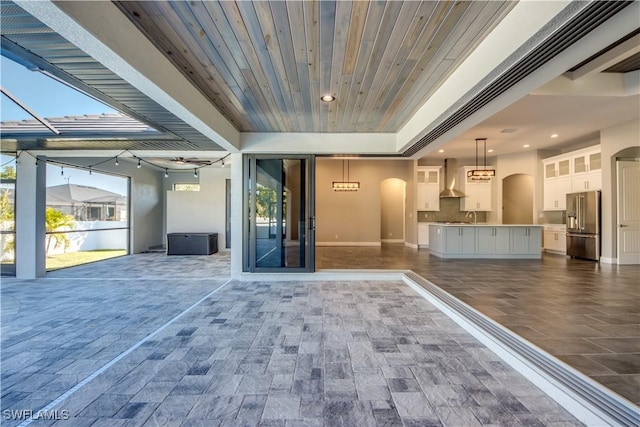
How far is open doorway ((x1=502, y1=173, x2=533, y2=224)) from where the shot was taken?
955cm

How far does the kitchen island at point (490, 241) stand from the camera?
22.9ft

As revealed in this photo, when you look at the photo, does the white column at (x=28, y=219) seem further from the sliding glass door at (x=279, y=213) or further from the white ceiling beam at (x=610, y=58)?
the white ceiling beam at (x=610, y=58)

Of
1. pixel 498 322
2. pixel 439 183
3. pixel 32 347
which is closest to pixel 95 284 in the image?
pixel 32 347

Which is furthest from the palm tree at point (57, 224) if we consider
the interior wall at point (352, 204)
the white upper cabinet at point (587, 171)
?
the white upper cabinet at point (587, 171)

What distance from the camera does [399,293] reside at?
14.7 ft

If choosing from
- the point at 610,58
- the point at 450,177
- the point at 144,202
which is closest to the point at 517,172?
the point at 450,177

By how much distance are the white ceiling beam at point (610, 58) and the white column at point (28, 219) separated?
993 centimetres

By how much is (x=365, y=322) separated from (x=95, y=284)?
518 cm

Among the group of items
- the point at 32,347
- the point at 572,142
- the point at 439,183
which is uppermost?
the point at 572,142

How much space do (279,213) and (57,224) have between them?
6.11 m

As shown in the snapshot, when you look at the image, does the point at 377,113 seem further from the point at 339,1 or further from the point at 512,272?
the point at 512,272

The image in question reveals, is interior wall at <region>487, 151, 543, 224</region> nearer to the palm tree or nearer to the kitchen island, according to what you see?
the kitchen island

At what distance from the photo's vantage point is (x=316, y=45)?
2.41 m

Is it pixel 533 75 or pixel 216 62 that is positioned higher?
pixel 216 62
